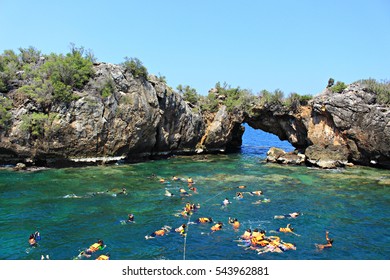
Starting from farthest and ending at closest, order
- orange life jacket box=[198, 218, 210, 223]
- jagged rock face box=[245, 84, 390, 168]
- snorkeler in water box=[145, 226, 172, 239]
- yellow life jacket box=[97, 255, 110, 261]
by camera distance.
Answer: jagged rock face box=[245, 84, 390, 168] < orange life jacket box=[198, 218, 210, 223] < snorkeler in water box=[145, 226, 172, 239] < yellow life jacket box=[97, 255, 110, 261]

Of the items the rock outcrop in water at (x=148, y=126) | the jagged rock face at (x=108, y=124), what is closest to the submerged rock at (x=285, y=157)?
the rock outcrop in water at (x=148, y=126)

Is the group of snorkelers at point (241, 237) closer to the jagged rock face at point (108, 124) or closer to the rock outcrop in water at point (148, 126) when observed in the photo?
the jagged rock face at point (108, 124)

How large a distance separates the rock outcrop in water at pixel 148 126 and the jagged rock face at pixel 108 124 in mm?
101

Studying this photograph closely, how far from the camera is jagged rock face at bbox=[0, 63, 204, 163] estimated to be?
3819cm

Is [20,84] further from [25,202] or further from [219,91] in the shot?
[219,91]

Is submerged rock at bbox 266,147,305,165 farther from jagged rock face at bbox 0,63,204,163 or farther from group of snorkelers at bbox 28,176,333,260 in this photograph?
group of snorkelers at bbox 28,176,333,260

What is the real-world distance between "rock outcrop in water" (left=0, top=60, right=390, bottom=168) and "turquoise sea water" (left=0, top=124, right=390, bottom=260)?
317 centimetres

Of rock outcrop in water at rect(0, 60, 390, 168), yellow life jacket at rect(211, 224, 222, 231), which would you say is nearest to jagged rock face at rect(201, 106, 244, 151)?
rock outcrop in water at rect(0, 60, 390, 168)

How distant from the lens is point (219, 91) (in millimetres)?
60906

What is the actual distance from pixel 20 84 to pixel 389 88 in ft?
158

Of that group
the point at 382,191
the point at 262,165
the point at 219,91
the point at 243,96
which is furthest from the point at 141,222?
the point at 219,91

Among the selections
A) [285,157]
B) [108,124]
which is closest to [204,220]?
[108,124]
